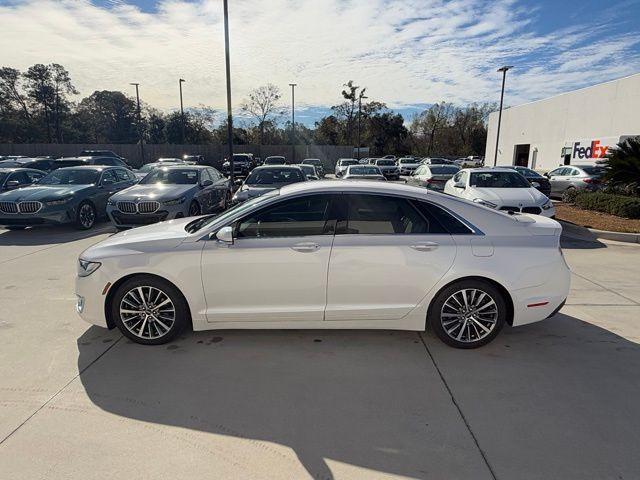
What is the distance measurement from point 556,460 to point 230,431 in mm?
2083

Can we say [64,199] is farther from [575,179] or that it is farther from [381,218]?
[575,179]

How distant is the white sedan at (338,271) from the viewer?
3.66 meters

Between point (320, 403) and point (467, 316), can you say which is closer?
point (320, 403)

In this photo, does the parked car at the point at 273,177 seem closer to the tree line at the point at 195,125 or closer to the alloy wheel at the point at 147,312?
the alloy wheel at the point at 147,312

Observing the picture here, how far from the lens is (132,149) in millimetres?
43062

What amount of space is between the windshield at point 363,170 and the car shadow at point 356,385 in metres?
13.2

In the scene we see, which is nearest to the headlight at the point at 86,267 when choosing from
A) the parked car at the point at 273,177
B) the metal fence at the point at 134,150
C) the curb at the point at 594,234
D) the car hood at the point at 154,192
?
the car hood at the point at 154,192

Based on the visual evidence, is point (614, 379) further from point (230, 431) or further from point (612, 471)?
point (230, 431)

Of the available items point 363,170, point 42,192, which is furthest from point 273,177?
point 363,170

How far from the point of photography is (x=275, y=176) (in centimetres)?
1088

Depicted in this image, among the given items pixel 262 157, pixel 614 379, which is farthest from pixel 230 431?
pixel 262 157

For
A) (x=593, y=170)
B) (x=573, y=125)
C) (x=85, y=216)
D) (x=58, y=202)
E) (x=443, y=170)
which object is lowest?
(x=85, y=216)

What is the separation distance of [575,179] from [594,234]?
819 cm

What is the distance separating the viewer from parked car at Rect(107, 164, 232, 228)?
885 centimetres
